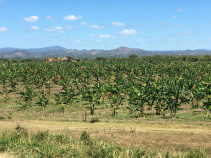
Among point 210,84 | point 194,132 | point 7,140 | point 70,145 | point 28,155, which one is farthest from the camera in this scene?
point 210,84

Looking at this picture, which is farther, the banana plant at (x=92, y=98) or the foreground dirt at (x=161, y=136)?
the banana plant at (x=92, y=98)

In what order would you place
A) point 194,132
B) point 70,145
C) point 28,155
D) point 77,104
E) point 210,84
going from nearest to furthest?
1. point 28,155
2. point 70,145
3. point 194,132
4. point 210,84
5. point 77,104

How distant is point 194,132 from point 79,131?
9015mm

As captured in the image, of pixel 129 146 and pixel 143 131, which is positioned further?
pixel 143 131

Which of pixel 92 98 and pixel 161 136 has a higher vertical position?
pixel 92 98

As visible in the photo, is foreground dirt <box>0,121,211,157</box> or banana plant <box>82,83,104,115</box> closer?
foreground dirt <box>0,121,211,157</box>

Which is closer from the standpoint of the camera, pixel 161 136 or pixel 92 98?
pixel 161 136

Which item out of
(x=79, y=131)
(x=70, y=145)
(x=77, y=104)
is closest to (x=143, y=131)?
(x=79, y=131)

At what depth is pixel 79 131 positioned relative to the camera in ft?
57.1

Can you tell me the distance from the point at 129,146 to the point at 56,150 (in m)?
4.55

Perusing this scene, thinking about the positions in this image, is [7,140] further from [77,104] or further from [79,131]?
[77,104]

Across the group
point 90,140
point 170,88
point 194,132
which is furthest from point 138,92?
point 90,140

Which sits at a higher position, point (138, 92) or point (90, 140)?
point (138, 92)

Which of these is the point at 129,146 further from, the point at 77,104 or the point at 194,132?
the point at 77,104
